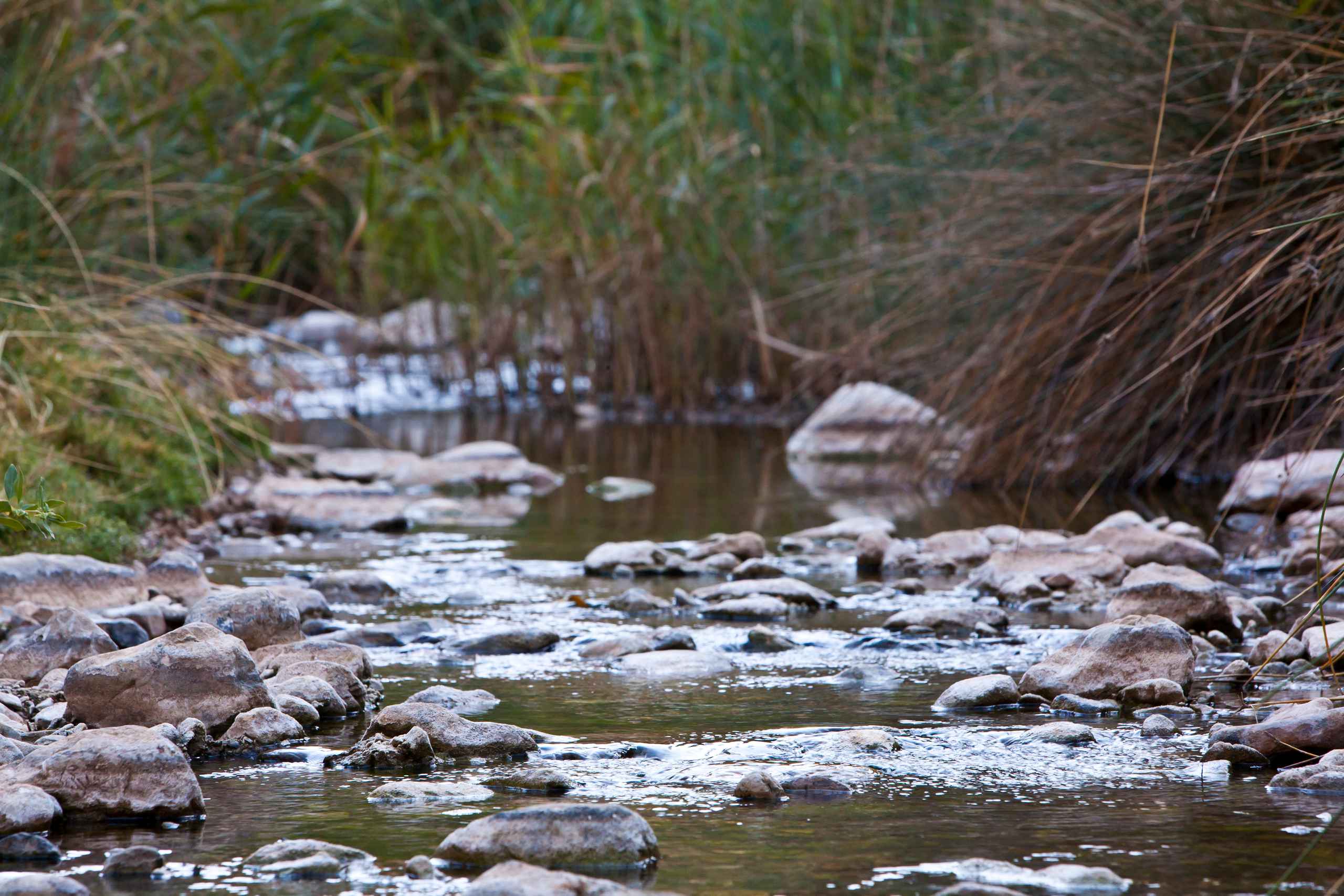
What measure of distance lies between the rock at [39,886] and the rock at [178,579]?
5.19 ft

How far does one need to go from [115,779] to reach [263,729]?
13.1 inches

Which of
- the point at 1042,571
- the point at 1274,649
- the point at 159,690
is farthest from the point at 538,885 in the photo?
the point at 1042,571

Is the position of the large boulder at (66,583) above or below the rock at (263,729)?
above

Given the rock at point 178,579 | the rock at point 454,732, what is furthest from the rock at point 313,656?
the rock at point 178,579

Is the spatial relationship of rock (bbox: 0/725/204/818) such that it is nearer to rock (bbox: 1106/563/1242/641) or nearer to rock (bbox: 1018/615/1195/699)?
rock (bbox: 1018/615/1195/699)

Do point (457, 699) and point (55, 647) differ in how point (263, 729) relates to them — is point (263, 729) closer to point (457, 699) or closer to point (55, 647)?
point (457, 699)

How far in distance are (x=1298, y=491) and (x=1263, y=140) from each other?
84 cm

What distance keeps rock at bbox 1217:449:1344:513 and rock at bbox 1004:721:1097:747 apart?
1.70 metres

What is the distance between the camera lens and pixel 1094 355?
289cm

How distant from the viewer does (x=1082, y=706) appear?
2.29m

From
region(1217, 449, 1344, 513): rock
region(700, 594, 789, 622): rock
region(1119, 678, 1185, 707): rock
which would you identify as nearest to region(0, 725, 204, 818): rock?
region(1119, 678, 1185, 707): rock

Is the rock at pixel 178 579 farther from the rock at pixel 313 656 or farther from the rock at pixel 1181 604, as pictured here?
the rock at pixel 1181 604

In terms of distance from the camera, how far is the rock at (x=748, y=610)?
310 centimetres

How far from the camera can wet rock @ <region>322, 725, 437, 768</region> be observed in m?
2.02
